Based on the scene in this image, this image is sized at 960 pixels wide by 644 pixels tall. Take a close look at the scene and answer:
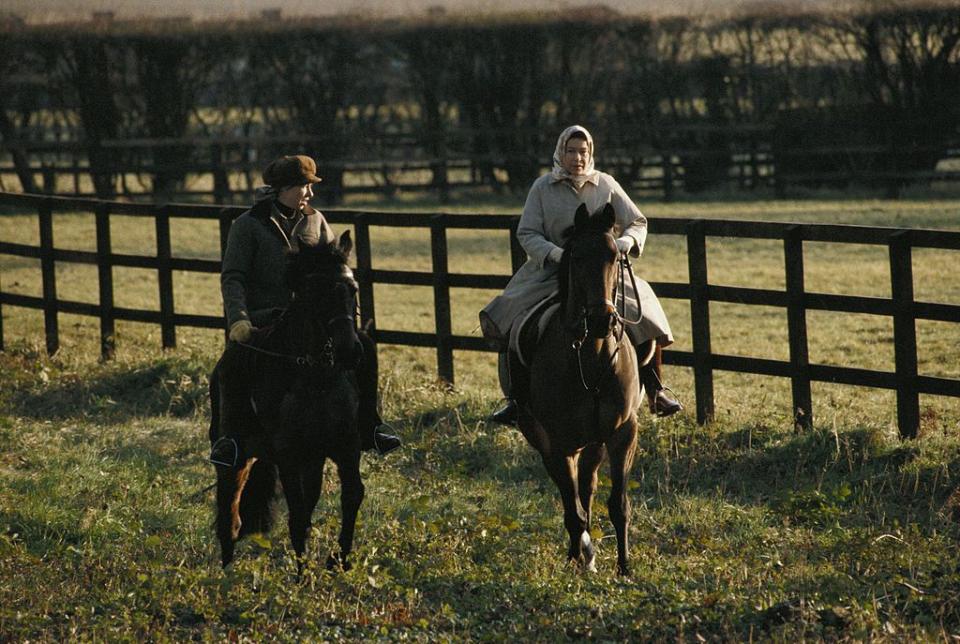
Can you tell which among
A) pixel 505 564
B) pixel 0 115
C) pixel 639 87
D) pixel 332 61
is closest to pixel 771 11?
pixel 639 87

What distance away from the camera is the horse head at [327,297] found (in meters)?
6.44

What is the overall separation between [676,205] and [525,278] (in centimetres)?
1972

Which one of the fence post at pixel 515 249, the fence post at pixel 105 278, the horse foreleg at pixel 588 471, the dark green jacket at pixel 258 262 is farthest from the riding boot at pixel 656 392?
the fence post at pixel 105 278

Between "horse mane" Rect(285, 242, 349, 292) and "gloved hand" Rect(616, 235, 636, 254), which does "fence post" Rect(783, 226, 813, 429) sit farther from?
"horse mane" Rect(285, 242, 349, 292)

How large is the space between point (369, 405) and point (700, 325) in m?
3.50

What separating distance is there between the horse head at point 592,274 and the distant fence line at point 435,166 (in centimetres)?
2137

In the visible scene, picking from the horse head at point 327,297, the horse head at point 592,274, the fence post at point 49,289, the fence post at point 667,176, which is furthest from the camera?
the fence post at point 667,176

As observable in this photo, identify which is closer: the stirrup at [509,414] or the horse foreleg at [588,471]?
the horse foreleg at [588,471]

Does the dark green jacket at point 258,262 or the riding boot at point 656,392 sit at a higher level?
the dark green jacket at point 258,262

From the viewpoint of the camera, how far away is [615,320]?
6930 mm

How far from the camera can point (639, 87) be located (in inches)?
1198

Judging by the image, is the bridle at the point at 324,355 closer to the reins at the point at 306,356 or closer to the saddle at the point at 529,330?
the reins at the point at 306,356

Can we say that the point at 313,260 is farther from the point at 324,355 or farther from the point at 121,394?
the point at 121,394

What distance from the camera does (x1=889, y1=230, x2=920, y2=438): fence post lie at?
29.7ft
